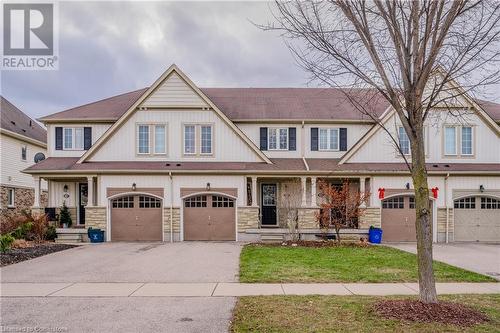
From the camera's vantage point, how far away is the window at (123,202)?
2147 cm

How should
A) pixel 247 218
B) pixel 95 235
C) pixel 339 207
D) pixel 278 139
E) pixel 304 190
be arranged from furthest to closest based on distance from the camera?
pixel 278 139 → pixel 304 190 → pixel 247 218 → pixel 95 235 → pixel 339 207

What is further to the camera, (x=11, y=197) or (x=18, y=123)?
(x=18, y=123)

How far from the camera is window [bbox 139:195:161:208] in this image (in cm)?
2153

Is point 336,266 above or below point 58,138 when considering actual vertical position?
below

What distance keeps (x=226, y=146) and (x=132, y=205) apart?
5698 mm

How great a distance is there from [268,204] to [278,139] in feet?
12.3

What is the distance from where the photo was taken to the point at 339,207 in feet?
64.2

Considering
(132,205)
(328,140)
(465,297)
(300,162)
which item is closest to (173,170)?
(132,205)

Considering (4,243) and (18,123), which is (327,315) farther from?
(18,123)

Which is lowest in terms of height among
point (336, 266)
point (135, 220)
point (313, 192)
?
point (336, 266)

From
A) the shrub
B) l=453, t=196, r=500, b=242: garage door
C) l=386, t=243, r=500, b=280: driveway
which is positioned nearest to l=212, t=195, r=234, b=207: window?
l=386, t=243, r=500, b=280: driveway

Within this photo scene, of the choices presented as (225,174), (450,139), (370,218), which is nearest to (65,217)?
(225,174)

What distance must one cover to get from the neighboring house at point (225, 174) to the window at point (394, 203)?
0.06 metres

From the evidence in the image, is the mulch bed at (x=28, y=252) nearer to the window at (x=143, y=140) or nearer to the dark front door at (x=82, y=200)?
the dark front door at (x=82, y=200)
